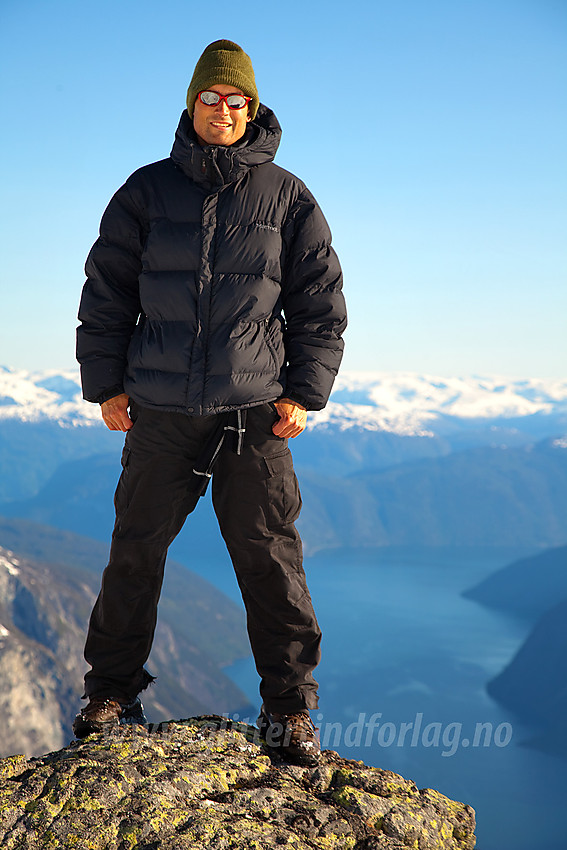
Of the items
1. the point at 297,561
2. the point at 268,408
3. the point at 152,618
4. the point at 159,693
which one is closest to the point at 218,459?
the point at 268,408

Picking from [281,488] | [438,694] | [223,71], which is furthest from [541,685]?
[223,71]

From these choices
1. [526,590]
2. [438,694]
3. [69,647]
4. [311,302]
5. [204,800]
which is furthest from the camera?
[526,590]

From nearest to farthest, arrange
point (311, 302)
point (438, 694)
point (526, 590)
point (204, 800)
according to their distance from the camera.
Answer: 1. point (204, 800)
2. point (311, 302)
3. point (438, 694)
4. point (526, 590)

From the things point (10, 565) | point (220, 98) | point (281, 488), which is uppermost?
point (220, 98)

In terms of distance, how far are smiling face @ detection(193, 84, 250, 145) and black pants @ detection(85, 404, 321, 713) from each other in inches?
59.5

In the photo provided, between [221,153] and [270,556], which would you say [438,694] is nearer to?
[270,556]

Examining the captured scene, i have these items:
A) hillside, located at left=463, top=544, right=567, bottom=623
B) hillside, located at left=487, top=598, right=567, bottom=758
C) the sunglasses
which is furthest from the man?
hillside, located at left=463, top=544, right=567, bottom=623

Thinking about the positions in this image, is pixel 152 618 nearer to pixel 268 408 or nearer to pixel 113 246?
pixel 268 408

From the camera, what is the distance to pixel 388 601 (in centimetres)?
18038

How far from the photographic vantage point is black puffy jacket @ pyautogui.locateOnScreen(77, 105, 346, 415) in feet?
11.8

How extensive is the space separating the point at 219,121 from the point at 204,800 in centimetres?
356

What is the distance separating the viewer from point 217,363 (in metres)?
3.59

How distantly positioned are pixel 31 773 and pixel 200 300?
2.60m

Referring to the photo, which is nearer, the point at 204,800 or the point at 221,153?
the point at 204,800
